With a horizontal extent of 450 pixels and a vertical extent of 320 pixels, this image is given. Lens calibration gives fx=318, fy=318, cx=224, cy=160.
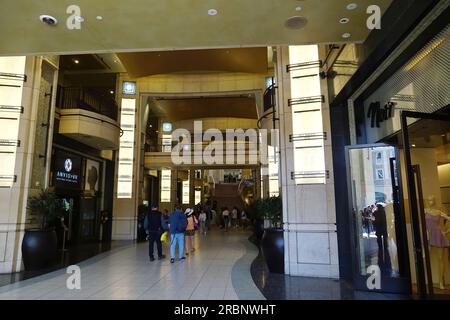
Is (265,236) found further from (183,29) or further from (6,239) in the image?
(6,239)

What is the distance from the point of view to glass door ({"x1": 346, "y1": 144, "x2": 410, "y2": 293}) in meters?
5.15

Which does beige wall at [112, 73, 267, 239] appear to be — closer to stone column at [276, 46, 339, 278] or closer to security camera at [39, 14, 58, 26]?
stone column at [276, 46, 339, 278]

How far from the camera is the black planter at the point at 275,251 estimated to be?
6535mm

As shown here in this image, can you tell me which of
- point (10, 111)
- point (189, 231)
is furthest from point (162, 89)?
point (10, 111)

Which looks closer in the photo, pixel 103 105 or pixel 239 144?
pixel 103 105

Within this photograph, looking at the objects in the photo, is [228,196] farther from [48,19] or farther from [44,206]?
[48,19]

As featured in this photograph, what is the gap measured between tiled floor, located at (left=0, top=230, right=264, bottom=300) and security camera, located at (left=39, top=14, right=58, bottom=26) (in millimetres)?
4261

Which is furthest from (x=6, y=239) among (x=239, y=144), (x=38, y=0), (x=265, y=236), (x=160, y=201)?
(x=160, y=201)

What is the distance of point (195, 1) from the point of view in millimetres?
4504

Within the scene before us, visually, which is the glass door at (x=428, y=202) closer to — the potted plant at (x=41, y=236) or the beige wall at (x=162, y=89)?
the potted plant at (x=41, y=236)

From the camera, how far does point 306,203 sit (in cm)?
643

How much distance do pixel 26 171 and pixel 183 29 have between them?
511 cm

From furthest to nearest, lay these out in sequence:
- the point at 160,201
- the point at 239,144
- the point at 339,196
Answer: the point at 160,201, the point at 239,144, the point at 339,196
